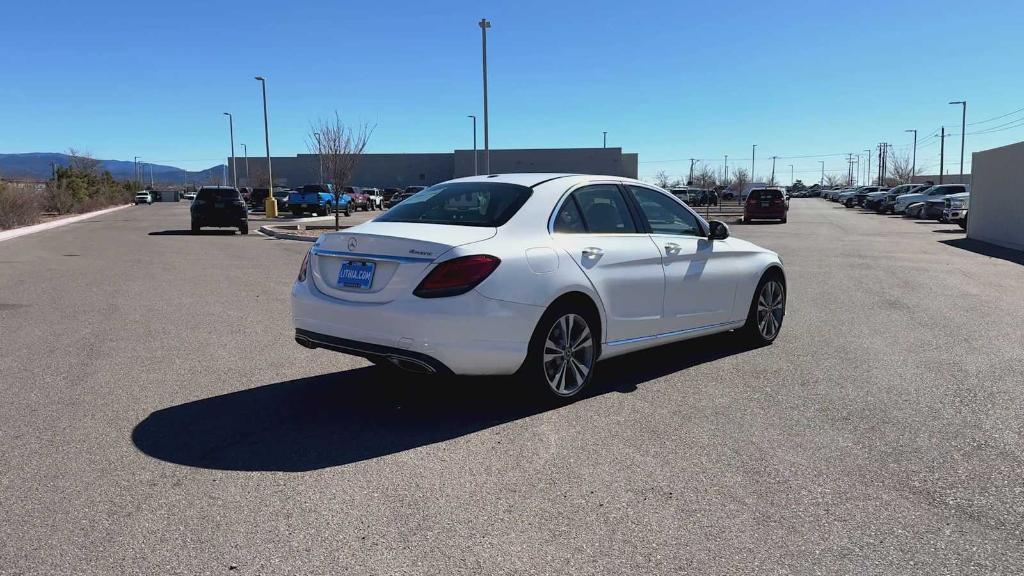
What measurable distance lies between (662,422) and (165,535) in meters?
3.02

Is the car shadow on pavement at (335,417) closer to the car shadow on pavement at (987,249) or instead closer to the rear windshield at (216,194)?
the car shadow on pavement at (987,249)

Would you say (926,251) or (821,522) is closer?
(821,522)

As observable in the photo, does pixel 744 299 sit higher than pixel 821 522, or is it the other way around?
pixel 744 299

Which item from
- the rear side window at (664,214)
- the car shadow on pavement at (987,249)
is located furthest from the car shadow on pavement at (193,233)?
the rear side window at (664,214)

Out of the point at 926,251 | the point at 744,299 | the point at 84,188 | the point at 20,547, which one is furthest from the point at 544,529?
the point at 84,188

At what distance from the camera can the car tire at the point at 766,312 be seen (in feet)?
24.8

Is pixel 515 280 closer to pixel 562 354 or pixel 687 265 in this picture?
pixel 562 354

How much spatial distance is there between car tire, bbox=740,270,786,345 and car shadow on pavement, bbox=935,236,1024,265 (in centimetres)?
1230

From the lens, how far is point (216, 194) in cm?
2591

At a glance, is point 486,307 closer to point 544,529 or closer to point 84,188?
point 544,529

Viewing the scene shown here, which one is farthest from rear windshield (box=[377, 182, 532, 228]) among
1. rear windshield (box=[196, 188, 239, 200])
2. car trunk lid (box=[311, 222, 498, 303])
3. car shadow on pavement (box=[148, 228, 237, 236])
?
car shadow on pavement (box=[148, 228, 237, 236])

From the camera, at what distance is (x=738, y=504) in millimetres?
3957

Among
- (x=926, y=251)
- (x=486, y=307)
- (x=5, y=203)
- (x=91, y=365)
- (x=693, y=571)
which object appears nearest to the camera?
(x=693, y=571)

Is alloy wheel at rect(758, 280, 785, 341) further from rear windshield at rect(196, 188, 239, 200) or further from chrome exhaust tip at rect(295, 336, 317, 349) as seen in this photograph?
rear windshield at rect(196, 188, 239, 200)
